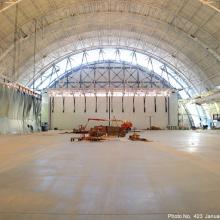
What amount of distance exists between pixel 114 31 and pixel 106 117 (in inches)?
518

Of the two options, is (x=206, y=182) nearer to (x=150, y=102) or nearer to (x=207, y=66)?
(x=207, y=66)

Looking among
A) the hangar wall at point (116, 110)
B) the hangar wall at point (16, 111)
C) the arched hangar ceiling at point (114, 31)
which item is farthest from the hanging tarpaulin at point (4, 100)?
the hangar wall at point (116, 110)

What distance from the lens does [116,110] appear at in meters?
47.7

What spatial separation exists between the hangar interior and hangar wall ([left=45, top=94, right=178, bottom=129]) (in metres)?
0.16

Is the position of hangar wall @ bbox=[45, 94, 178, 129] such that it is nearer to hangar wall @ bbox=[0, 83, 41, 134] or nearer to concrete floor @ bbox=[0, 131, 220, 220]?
hangar wall @ bbox=[0, 83, 41, 134]

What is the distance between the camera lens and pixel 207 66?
37.2m

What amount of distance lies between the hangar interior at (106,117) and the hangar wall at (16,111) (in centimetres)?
12

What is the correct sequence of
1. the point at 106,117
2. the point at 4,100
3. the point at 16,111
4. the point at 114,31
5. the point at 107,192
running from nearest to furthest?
the point at 107,192 < the point at 4,100 < the point at 16,111 < the point at 114,31 < the point at 106,117

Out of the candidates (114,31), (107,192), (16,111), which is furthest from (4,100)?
(107,192)

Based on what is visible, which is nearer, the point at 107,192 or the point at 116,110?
the point at 107,192

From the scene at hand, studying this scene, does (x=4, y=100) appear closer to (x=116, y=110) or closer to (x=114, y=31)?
(x=114, y=31)

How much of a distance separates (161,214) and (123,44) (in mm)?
46095

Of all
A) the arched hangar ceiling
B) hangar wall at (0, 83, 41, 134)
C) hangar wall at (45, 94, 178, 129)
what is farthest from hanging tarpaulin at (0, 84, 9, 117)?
hangar wall at (45, 94, 178, 129)

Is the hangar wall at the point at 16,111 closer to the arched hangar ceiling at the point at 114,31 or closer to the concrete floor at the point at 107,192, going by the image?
the arched hangar ceiling at the point at 114,31
